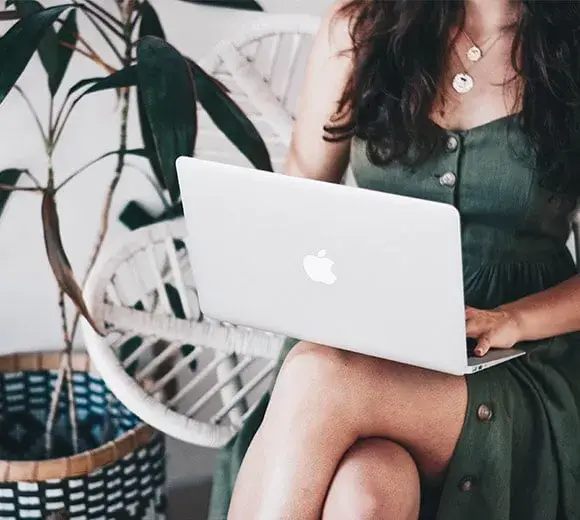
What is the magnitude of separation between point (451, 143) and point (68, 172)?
78cm

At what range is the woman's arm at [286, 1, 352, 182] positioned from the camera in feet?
4.38

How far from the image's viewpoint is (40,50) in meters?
1.49

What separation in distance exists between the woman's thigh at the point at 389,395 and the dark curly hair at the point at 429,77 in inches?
13.6

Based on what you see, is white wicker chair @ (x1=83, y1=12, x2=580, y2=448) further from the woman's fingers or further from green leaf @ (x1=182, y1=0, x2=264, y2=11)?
the woman's fingers

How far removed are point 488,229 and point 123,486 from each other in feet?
2.46

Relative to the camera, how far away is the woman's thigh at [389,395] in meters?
1.06

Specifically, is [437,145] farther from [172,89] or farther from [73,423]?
[73,423]

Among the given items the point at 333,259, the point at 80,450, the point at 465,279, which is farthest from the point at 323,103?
the point at 80,450

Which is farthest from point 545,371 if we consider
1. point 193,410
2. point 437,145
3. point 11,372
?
point 11,372

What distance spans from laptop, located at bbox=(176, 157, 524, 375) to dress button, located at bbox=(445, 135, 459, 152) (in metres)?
0.32

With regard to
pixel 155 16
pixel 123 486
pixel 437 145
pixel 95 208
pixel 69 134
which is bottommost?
pixel 123 486

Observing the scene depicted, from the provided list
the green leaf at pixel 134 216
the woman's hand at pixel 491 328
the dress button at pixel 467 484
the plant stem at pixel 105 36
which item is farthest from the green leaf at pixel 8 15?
the dress button at pixel 467 484

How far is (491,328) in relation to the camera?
1.12 meters

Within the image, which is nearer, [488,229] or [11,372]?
[488,229]
